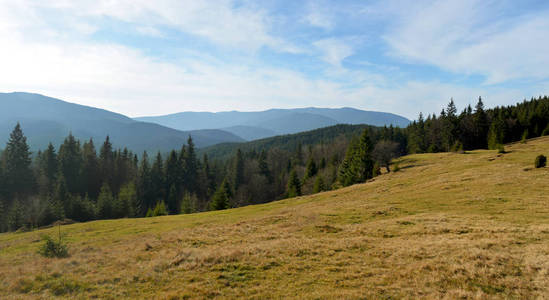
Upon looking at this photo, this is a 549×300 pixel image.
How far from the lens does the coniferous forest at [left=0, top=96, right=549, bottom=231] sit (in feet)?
208

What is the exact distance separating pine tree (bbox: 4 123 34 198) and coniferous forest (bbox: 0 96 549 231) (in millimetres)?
204

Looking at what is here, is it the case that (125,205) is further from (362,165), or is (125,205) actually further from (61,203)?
(362,165)

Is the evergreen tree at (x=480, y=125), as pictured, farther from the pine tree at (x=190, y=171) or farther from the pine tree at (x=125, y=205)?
the pine tree at (x=125, y=205)

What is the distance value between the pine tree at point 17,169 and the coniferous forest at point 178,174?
0.67 feet

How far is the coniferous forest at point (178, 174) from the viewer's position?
63.3 m

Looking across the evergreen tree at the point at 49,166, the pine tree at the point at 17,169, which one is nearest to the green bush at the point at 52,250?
the pine tree at the point at 17,169

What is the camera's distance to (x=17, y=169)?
71812 mm

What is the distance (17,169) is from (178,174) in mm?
46595

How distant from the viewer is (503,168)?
37688 millimetres

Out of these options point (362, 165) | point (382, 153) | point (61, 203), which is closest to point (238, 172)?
point (362, 165)

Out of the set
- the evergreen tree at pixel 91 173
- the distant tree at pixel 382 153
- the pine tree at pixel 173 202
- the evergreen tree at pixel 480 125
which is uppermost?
the evergreen tree at pixel 480 125

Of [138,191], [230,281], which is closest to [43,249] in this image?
[230,281]

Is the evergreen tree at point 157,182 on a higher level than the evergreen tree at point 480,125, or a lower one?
lower

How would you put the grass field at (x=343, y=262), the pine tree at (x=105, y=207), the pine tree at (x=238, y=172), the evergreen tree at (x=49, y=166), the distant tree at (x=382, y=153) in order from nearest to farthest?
the grass field at (x=343, y=262), the pine tree at (x=105, y=207), the distant tree at (x=382, y=153), the evergreen tree at (x=49, y=166), the pine tree at (x=238, y=172)
